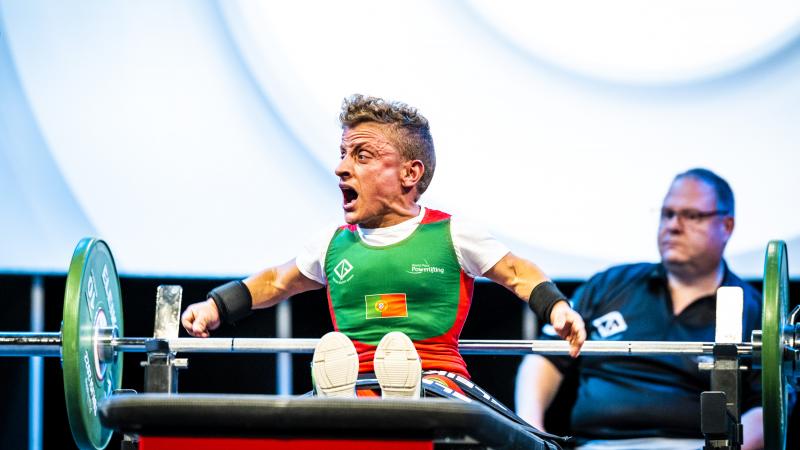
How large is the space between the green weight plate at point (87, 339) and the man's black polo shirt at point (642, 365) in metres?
1.57

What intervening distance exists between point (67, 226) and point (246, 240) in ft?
1.96

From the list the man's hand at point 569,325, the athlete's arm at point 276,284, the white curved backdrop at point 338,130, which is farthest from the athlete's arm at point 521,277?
the white curved backdrop at point 338,130

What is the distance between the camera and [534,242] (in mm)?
3977

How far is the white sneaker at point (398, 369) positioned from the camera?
2.58m

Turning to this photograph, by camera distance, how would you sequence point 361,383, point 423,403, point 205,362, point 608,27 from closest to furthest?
point 423,403, point 361,383, point 608,27, point 205,362

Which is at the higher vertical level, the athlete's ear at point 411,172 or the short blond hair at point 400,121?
the short blond hair at point 400,121

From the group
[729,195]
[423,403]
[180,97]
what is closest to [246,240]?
[180,97]

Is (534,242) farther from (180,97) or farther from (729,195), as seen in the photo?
(180,97)

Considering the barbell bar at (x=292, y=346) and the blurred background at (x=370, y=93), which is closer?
the barbell bar at (x=292, y=346)

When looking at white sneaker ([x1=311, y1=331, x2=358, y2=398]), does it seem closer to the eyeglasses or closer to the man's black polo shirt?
the man's black polo shirt

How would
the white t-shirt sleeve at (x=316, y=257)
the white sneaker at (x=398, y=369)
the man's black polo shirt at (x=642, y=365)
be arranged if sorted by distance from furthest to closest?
1. the man's black polo shirt at (x=642, y=365)
2. the white t-shirt sleeve at (x=316, y=257)
3. the white sneaker at (x=398, y=369)

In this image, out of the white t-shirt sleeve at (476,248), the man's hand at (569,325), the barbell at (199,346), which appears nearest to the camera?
the man's hand at (569,325)

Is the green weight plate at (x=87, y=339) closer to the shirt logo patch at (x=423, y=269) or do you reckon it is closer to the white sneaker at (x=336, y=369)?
the white sneaker at (x=336, y=369)

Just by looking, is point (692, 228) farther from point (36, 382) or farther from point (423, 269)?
point (36, 382)
